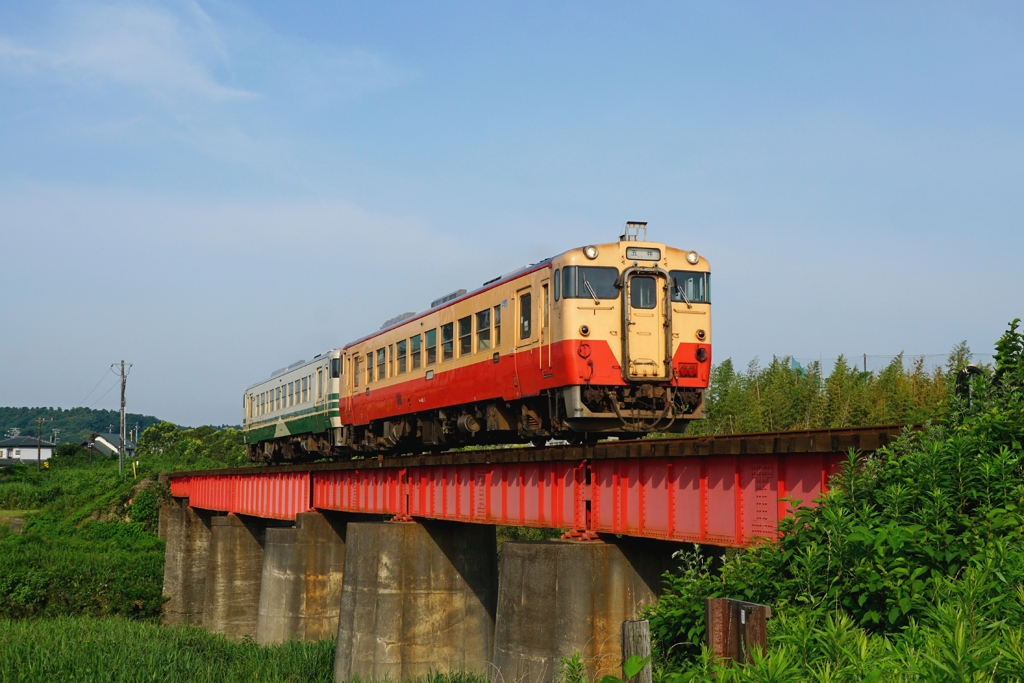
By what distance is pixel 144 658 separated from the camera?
87.4ft

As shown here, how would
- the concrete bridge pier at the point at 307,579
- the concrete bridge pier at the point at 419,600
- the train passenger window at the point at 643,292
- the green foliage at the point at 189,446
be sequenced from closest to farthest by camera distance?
the train passenger window at the point at 643,292 → the concrete bridge pier at the point at 419,600 → the concrete bridge pier at the point at 307,579 → the green foliage at the point at 189,446

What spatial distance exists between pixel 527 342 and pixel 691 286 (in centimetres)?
304

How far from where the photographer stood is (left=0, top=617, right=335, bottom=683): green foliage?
24.8 meters

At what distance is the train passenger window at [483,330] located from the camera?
21.0 metres

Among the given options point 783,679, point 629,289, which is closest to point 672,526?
point 629,289

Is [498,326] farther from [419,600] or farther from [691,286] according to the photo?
[419,600]

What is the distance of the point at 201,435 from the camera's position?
139875 millimetres

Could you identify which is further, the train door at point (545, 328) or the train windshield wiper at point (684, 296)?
the train windshield wiper at point (684, 296)

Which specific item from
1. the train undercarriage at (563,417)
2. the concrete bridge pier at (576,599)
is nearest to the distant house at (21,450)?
the train undercarriage at (563,417)

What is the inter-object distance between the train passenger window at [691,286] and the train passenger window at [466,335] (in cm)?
463

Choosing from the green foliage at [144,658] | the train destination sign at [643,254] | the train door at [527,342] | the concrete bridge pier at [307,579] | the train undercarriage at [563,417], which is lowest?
the green foliage at [144,658]

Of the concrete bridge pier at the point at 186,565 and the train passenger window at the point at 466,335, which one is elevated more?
the train passenger window at the point at 466,335

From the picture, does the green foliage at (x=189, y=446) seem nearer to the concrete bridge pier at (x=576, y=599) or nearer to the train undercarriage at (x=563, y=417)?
the train undercarriage at (x=563, y=417)

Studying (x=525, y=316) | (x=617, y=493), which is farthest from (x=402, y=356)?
(x=617, y=493)
